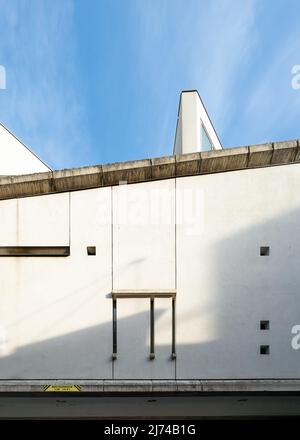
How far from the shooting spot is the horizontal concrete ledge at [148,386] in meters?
8.71

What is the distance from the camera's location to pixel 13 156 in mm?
19484

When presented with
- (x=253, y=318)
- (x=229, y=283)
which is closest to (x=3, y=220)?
(x=229, y=283)

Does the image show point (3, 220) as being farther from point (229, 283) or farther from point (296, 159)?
point (296, 159)

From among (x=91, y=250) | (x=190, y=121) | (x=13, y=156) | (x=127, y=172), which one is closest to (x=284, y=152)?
(x=127, y=172)

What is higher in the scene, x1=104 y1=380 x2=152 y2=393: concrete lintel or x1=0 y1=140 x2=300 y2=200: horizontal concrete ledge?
x1=0 y1=140 x2=300 y2=200: horizontal concrete ledge

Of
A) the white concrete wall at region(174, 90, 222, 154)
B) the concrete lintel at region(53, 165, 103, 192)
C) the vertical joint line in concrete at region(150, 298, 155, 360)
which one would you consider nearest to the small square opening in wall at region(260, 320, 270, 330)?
the vertical joint line in concrete at region(150, 298, 155, 360)

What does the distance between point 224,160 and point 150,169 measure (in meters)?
1.89

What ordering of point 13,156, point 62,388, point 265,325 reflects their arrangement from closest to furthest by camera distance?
point 62,388
point 265,325
point 13,156

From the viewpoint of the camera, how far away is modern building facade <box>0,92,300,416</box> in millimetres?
8945

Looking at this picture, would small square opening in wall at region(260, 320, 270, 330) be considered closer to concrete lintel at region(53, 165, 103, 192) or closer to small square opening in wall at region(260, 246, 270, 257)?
small square opening in wall at region(260, 246, 270, 257)

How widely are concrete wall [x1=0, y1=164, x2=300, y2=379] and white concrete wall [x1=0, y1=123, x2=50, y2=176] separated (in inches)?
409

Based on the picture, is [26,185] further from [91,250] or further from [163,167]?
[163,167]

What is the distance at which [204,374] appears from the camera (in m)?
8.93
